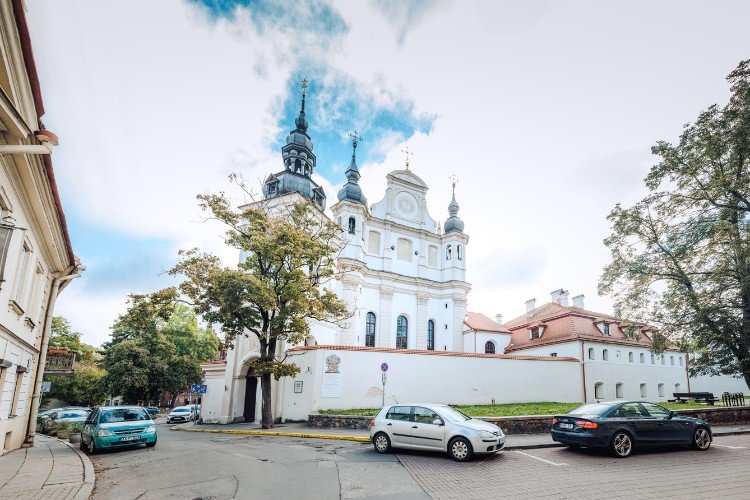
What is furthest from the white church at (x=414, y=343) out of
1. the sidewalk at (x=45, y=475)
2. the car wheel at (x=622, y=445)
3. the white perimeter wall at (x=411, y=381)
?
the car wheel at (x=622, y=445)

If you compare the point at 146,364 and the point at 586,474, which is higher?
the point at 146,364

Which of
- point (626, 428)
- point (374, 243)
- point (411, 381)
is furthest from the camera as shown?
point (374, 243)

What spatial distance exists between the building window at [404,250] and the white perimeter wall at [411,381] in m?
14.7

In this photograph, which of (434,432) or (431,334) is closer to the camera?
(434,432)

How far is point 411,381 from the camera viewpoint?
71.3 feet

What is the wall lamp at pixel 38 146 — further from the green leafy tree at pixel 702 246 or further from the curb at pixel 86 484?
the green leafy tree at pixel 702 246

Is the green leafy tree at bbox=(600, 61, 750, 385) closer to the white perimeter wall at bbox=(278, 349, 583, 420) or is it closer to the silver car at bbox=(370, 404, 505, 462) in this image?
the white perimeter wall at bbox=(278, 349, 583, 420)

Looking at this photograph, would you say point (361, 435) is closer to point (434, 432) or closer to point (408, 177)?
point (434, 432)

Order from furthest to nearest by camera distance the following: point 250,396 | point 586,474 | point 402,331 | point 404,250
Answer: point 404,250 → point 402,331 → point 250,396 → point 586,474

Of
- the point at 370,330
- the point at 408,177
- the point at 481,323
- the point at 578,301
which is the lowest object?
the point at 370,330

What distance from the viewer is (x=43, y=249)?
12188 millimetres

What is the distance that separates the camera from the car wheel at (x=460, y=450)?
9789 mm

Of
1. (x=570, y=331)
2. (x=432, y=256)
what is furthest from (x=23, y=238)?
(x=570, y=331)

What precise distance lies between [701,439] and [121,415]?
55.0 feet
